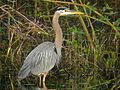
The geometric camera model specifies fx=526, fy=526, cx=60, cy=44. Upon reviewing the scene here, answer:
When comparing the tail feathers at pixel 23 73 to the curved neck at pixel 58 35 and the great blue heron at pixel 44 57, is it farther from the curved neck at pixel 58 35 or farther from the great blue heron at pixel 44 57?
the curved neck at pixel 58 35

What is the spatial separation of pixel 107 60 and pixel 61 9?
115cm

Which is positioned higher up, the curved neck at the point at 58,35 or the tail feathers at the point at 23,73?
the curved neck at the point at 58,35

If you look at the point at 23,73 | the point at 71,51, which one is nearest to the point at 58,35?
the point at 71,51

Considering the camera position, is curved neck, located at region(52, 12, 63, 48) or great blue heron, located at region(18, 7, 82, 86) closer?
great blue heron, located at region(18, 7, 82, 86)

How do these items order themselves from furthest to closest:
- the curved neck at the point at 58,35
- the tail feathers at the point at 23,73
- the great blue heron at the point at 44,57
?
the curved neck at the point at 58,35
the great blue heron at the point at 44,57
the tail feathers at the point at 23,73

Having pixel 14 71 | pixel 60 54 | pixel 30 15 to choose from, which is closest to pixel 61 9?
pixel 60 54

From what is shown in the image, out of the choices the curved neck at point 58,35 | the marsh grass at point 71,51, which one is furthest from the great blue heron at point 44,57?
the marsh grass at point 71,51

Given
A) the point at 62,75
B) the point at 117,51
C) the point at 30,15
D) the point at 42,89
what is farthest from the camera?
the point at 30,15

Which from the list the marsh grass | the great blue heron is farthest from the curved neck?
the marsh grass

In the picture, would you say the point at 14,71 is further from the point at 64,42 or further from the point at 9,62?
the point at 64,42

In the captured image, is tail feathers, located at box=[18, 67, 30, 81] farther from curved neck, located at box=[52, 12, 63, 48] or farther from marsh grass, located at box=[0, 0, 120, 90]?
curved neck, located at box=[52, 12, 63, 48]

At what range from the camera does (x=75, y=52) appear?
27.6 ft

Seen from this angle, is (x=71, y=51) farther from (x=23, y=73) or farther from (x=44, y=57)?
(x=23, y=73)

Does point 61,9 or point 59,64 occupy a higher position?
point 61,9
